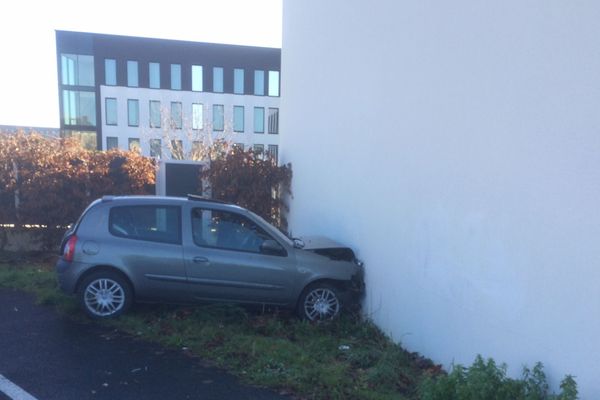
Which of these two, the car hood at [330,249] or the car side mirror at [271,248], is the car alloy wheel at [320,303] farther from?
the car side mirror at [271,248]

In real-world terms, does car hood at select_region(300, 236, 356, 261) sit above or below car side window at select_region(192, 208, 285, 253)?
below

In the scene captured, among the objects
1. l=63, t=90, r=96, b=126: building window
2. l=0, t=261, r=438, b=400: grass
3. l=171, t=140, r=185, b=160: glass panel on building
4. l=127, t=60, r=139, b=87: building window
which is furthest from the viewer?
l=127, t=60, r=139, b=87: building window

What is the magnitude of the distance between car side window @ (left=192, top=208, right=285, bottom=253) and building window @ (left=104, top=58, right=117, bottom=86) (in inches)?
1433

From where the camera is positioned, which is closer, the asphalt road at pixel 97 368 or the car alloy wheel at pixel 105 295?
the asphalt road at pixel 97 368

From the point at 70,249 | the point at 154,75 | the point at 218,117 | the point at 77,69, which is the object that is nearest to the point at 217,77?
the point at 218,117

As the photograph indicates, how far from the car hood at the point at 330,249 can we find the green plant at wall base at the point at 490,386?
347cm

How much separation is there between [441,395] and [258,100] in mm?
40530

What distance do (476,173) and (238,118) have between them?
39190 mm

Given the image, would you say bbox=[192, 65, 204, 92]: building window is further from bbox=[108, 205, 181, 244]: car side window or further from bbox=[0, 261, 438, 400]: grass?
bbox=[108, 205, 181, 244]: car side window

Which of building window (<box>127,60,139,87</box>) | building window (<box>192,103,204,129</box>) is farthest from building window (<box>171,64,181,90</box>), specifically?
building window (<box>127,60,139,87</box>)

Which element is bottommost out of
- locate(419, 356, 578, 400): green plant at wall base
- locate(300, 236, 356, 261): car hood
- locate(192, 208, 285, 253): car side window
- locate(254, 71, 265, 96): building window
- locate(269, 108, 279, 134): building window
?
locate(419, 356, 578, 400): green plant at wall base

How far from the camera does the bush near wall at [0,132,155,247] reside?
11.0m

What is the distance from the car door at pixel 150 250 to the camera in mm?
7023

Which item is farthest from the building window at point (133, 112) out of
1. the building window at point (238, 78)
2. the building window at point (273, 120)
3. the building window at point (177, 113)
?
the building window at point (273, 120)
